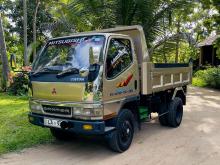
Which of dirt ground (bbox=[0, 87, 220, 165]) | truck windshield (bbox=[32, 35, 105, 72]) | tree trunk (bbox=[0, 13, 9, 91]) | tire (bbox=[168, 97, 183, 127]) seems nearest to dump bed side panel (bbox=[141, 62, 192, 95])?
tire (bbox=[168, 97, 183, 127])

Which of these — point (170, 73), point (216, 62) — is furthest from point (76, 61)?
point (216, 62)

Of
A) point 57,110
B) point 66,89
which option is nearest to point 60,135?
point 57,110

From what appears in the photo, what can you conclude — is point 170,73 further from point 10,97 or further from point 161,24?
point 10,97

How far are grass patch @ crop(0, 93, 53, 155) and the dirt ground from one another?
Answer: 0.31 metres

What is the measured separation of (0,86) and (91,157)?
10383 mm

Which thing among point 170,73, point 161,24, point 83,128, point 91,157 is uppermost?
point 161,24

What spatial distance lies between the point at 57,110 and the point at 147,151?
1987 millimetres

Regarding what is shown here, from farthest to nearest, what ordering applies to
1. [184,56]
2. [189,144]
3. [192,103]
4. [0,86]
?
[184,56] < [0,86] < [192,103] < [189,144]

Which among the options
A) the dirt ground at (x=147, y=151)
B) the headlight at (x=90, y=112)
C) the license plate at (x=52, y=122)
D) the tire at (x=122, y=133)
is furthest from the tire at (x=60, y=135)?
the headlight at (x=90, y=112)

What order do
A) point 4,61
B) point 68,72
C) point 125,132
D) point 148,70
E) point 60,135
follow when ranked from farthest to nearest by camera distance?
point 4,61 → point 60,135 → point 148,70 → point 125,132 → point 68,72

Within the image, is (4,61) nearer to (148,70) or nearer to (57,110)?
(57,110)

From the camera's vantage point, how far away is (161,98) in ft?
27.7

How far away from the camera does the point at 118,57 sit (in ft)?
21.3

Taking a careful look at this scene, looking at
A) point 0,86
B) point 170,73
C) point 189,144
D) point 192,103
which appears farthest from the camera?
point 0,86
